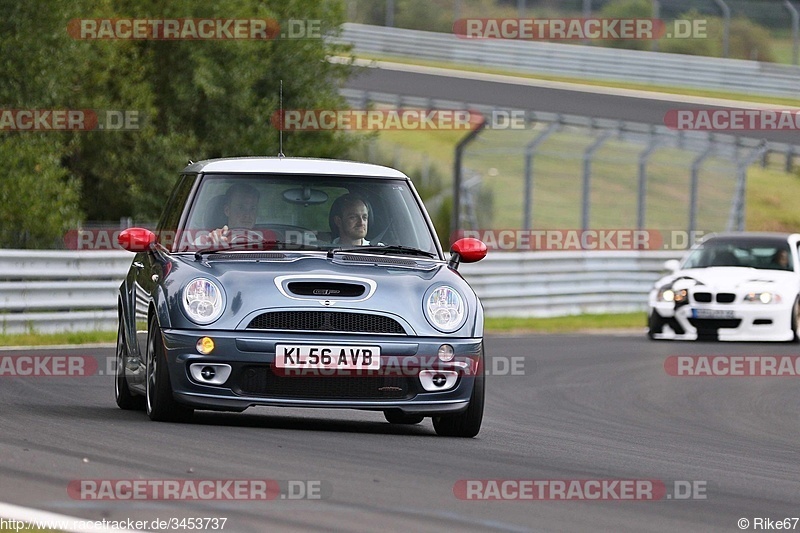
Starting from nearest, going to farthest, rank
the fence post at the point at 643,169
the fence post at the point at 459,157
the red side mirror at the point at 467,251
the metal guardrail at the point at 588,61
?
the red side mirror at the point at 467,251
the fence post at the point at 459,157
the fence post at the point at 643,169
the metal guardrail at the point at 588,61

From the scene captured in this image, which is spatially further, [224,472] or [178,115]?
[178,115]

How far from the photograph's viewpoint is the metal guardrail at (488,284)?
55.8ft

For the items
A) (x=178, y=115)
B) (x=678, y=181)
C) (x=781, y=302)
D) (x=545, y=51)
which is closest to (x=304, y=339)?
(x=781, y=302)

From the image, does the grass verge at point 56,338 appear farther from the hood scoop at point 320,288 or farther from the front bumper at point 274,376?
the hood scoop at point 320,288

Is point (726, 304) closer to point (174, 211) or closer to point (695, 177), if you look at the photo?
point (695, 177)

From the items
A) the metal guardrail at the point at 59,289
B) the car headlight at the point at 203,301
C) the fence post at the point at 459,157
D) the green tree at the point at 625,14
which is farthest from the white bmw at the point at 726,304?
the green tree at the point at 625,14

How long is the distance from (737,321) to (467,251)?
1118 centimetres

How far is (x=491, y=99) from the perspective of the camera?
34062 mm

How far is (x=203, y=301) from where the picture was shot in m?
8.83

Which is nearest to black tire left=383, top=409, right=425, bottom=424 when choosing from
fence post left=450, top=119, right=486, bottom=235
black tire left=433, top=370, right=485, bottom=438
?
black tire left=433, top=370, right=485, bottom=438

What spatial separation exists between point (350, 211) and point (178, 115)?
17137mm

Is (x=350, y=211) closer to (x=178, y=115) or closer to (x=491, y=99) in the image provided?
(x=178, y=115)

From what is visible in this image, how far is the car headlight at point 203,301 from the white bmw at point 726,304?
40.6 feet

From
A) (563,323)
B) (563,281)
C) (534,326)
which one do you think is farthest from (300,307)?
(563,281)
